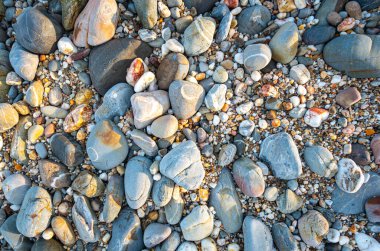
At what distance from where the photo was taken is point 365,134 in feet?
7.07

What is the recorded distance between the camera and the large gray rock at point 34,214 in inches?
84.9

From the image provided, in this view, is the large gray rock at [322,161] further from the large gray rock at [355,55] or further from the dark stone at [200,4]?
the dark stone at [200,4]

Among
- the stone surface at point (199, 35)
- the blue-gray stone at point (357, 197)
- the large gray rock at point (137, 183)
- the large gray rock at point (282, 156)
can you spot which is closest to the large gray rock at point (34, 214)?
the large gray rock at point (137, 183)

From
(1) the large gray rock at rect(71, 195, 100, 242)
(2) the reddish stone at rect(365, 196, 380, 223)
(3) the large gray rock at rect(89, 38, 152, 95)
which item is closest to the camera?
(2) the reddish stone at rect(365, 196, 380, 223)

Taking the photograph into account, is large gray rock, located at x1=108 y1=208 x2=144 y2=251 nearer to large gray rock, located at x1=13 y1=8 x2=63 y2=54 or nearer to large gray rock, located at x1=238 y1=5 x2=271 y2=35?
large gray rock, located at x1=13 y1=8 x2=63 y2=54

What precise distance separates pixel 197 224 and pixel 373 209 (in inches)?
46.6

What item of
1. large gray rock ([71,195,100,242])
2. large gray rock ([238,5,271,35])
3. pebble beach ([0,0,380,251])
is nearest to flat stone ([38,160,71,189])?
pebble beach ([0,0,380,251])

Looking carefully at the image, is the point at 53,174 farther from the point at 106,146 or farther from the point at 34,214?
the point at 106,146

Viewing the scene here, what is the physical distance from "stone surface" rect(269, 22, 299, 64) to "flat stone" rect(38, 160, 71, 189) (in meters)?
1.77

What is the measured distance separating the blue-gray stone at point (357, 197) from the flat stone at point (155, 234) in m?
1.19

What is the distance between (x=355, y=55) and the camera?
6.86 ft

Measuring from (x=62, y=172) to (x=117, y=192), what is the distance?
17.5 inches

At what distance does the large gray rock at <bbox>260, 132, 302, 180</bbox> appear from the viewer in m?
2.07

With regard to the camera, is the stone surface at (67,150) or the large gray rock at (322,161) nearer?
the large gray rock at (322,161)
